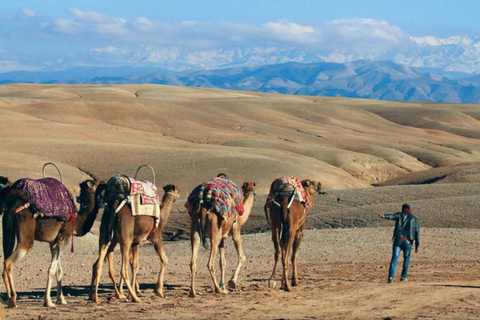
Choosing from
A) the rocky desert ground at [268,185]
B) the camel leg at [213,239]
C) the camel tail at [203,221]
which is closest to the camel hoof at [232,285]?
the rocky desert ground at [268,185]

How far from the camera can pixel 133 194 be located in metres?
13.8

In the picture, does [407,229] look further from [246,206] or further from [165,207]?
[165,207]

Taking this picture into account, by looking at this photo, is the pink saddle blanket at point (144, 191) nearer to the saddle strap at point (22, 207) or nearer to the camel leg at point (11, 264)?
the saddle strap at point (22, 207)

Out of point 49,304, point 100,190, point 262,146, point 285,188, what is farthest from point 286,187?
point 262,146

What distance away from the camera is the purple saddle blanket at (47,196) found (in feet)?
42.7

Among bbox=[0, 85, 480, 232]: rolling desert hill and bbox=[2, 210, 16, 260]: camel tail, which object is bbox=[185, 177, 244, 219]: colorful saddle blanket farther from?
bbox=[0, 85, 480, 232]: rolling desert hill

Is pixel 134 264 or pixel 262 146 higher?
pixel 262 146

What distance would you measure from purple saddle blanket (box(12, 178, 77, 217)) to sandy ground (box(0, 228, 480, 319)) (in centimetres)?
155

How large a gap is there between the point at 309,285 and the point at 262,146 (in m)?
45.9

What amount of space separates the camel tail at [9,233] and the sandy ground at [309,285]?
3.12 feet

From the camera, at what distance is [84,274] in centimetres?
1781

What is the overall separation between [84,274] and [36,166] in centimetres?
2444

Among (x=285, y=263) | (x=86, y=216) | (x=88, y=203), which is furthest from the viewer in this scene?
(x=285, y=263)

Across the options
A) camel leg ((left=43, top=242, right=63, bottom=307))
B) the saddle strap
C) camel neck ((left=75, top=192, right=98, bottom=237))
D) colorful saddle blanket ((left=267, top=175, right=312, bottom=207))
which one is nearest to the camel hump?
colorful saddle blanket ((left=267, top=175, right=312, bottom=207))
